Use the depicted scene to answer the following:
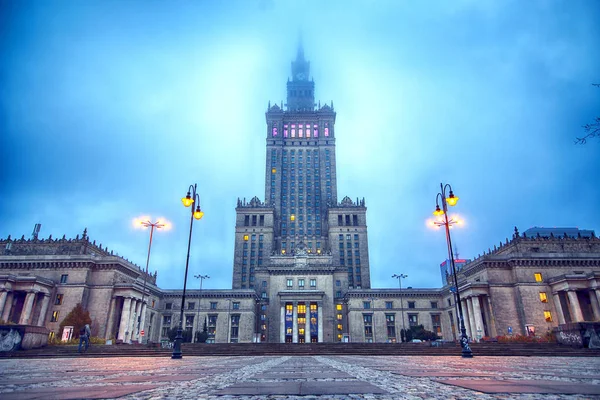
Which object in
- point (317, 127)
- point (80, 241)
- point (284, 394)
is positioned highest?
point (317, 127)

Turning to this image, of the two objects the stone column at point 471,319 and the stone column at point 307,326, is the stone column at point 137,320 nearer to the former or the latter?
the stone column at point 307,326

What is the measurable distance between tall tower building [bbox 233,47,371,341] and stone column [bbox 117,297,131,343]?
30.9 m

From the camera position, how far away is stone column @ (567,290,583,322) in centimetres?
5465

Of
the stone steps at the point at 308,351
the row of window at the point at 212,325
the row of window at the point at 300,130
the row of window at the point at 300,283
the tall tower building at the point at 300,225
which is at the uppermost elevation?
the row of window at the point at 300,130

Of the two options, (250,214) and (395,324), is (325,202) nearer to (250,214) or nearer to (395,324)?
(250,214)

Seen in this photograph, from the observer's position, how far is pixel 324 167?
118 metres

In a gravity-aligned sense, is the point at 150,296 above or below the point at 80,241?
below

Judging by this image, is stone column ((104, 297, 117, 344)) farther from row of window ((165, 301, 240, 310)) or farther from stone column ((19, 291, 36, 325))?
row of window ((165, 301, 240, 310))

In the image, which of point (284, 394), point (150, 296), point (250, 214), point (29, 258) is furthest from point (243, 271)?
point (284, 394)

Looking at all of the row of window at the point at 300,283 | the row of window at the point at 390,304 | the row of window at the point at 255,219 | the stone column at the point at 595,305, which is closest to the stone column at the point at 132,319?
the row of window at the point at 300,283

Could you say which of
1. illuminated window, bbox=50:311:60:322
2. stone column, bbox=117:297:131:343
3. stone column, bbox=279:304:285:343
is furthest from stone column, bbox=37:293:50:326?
stone column, bbox=279:304:285:343

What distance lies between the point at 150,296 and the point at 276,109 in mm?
79837

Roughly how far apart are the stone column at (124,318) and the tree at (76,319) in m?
5.02

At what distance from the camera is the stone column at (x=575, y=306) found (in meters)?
54.6
